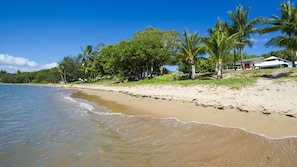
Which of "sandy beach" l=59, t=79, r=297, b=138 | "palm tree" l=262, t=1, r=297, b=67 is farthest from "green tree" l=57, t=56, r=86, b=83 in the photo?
"sandy beach" l=59, t=79, r=297, b=138

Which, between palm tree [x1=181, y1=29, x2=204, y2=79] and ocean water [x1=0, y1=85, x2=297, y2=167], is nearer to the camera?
ocean water [x1=0, y1=85, x2=297, y2=167]

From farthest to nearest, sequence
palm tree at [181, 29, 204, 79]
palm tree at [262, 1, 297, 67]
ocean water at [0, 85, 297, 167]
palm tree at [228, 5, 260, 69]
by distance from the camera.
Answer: palm tree at [228, 5, 260, 69], palm tree at [181, 29, 204, 79], palm tree at [262, 1, 297, 67], ocean water at [0, 85, 297, 167]

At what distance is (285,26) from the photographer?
53.0ft

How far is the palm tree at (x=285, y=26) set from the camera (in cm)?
1581

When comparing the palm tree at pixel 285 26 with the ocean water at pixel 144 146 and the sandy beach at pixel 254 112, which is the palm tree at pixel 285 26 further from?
the ocean water at pixel 144 146

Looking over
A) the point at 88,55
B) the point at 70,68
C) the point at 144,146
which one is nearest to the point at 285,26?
the point at 144,146

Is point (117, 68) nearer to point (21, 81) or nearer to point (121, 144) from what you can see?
point (121, 144)

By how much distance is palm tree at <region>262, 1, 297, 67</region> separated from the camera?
51.9 feet

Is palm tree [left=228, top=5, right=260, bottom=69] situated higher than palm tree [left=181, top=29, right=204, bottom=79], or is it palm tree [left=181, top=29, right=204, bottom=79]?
palm tree [left=228, top=5, right=260, bottom=69]

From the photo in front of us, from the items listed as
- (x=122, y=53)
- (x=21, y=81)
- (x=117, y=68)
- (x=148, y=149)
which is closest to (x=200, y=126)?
(x=148, y=149)

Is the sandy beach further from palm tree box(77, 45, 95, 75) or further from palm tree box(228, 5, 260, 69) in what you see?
palm tree box(77, 45, 95, 75)

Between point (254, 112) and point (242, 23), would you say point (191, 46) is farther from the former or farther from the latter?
→ point (254, 112)

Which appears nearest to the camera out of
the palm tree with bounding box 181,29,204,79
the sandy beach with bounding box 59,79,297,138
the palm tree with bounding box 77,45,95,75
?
the sandy beach with bounding box 59,79,297,138

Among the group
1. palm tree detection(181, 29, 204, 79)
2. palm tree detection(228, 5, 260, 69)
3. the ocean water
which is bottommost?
the ocean water
